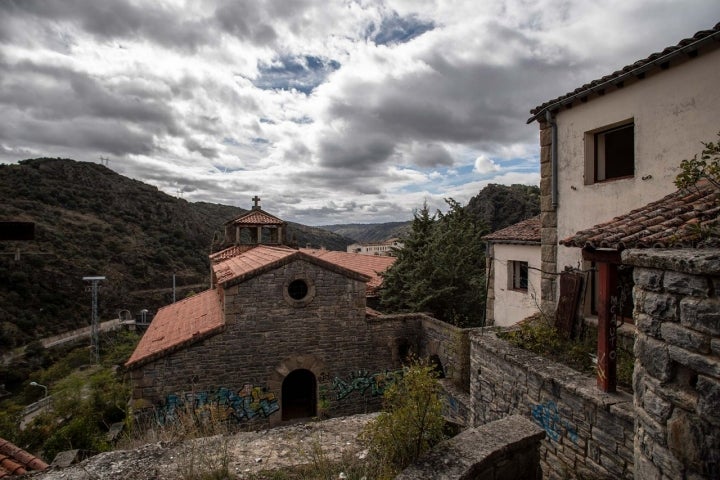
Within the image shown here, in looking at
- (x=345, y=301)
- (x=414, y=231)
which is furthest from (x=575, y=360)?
(x=414, y=231)

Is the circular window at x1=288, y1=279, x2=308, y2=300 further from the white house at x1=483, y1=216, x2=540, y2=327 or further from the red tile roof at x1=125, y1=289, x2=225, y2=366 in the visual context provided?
the white house at x1=483, y1=216, x2=540, y2=327

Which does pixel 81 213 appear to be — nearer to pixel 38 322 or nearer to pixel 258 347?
pixel 38 322

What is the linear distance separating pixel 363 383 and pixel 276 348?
292cm

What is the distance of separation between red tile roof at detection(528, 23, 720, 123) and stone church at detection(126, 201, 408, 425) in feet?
22.6

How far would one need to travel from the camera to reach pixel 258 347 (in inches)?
405

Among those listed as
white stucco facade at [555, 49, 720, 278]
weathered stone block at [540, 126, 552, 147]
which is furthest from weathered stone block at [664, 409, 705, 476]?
weathered stone block at [540, 126, 552, 147]

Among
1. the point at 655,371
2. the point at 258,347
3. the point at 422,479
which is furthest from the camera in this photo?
the point at 258,347

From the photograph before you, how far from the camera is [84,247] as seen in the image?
42.0 m

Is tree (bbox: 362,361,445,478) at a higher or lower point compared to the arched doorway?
higher

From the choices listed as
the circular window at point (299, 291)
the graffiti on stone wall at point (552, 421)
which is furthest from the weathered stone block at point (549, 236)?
the circular window at point (299, 291)

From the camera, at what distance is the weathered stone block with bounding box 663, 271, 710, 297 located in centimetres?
215

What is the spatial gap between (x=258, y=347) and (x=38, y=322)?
34239mm

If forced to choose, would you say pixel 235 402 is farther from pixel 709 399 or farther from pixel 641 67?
pixel 641 67

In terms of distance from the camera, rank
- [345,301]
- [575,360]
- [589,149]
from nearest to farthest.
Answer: [575,360]
[589,149]
[345,301]
